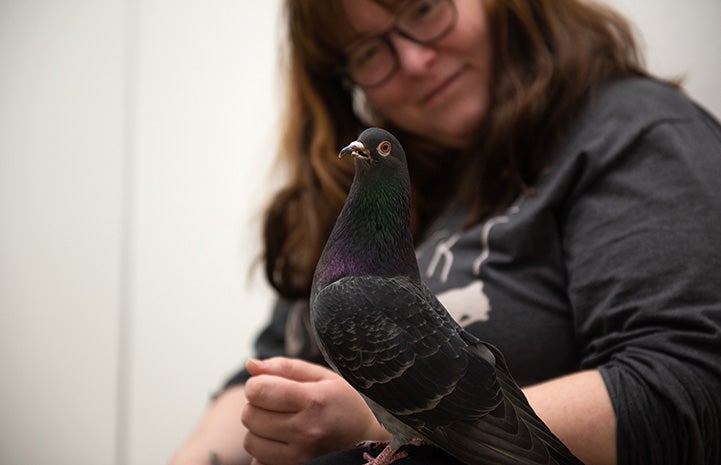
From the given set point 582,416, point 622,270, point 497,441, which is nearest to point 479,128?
point 622,270

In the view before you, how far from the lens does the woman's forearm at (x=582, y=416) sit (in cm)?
50

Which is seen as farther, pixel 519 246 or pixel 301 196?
pixel 301 196

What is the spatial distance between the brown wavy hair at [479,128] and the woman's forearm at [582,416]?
0.93ft

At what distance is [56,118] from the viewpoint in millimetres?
1084

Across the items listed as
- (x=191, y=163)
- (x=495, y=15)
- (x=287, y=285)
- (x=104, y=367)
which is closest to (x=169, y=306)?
(x=104, y=367)

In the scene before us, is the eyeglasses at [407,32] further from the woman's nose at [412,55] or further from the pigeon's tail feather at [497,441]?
the pigeon's tail feather at [497,441]

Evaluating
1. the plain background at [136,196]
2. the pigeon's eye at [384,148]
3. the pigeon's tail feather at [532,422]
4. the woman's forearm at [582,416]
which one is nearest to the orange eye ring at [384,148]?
the pigeon's eye at [384,148]

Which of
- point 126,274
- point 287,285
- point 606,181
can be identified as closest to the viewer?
point 606,181

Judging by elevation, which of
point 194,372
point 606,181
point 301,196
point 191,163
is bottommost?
point 194,372

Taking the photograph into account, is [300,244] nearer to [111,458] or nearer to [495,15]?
[495,15]

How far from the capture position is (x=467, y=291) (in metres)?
0.68

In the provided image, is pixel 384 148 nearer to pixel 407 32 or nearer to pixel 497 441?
pixel 497 441

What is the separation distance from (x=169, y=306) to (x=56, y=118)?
23.4 inches

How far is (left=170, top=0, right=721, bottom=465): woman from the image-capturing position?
53cm
